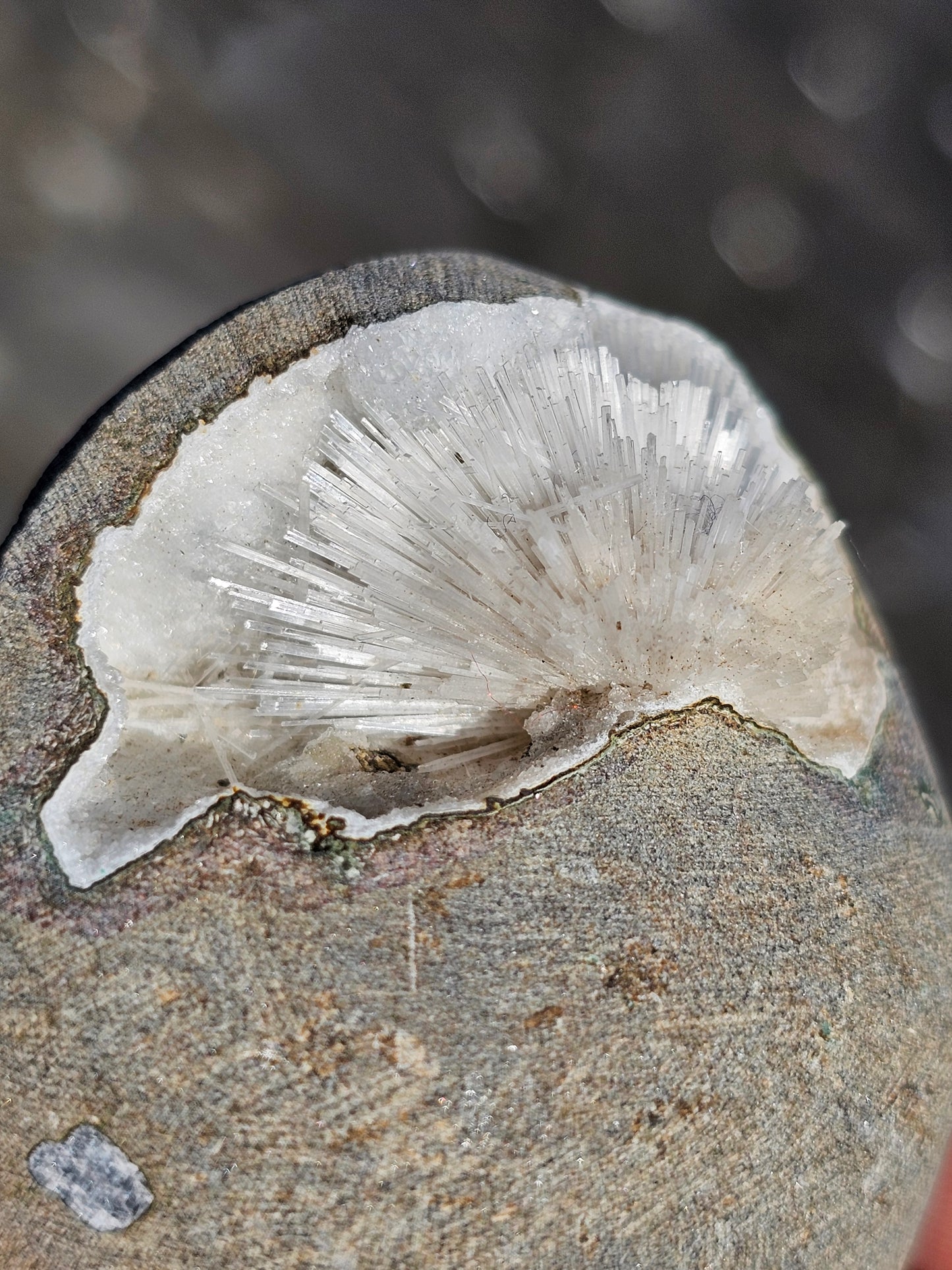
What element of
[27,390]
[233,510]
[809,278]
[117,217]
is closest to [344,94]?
[117,217]

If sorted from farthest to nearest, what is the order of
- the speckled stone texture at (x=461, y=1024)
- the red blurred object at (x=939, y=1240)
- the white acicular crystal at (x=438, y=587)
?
1. the red blurred object at (x=939, y=1240)
2. the white acicular crystal at (x=438, y=587)
3. the speckled stone texture at (x=461, y=1024)

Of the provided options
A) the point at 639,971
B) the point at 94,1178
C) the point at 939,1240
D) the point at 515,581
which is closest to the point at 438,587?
the point at 515,581

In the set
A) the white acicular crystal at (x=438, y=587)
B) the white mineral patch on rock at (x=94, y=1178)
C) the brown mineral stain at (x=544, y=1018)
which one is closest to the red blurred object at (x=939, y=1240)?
the white acicular crystal at (x=438, y=587)

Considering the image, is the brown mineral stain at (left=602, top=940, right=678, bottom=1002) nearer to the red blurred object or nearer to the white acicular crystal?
the white acicular crystal

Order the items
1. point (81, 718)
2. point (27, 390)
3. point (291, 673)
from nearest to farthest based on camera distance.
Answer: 1. point (81, 718)
2. point (291, 673)
3. point (27, 390)

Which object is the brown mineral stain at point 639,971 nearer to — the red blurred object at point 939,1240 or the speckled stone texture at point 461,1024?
the speckled stone texture at point 461,1024

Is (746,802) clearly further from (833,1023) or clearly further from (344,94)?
(344,94)
